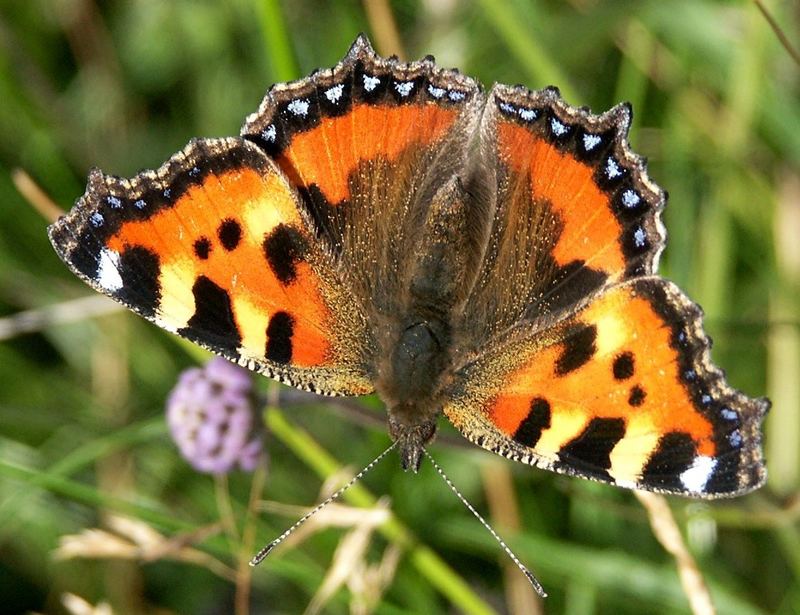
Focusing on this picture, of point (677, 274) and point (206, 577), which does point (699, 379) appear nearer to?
point (677, 274)

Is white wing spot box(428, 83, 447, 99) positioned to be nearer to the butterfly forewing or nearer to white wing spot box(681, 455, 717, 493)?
the butterfly forewing

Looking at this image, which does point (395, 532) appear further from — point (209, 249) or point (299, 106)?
point (299, 106)

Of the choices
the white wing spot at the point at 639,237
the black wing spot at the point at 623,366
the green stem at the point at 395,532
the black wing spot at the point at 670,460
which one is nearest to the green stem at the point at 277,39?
the green stem at the point at 395,532

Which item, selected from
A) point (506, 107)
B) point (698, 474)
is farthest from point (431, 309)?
point (698, 474)

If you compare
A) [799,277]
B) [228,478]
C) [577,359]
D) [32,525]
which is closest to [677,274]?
[799,277]

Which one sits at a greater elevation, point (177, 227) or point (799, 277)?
point (799, 277)

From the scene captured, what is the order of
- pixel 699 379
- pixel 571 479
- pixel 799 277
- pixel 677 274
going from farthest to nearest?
pixel 799 277, pixel 677 274, pixel 571 479, pixel 699 379

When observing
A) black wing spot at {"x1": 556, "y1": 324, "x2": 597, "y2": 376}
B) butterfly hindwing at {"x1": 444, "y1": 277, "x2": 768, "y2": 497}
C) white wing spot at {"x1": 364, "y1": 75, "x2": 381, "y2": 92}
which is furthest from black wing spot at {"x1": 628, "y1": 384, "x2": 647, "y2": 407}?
white wing spot at {"x1": 364, "y1": 75, "x2": 381, "y2": 92}
